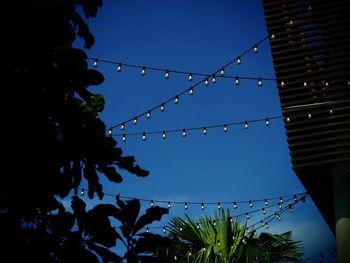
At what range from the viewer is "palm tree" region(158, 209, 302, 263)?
662 centimetres

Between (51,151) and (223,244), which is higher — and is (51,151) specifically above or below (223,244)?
above

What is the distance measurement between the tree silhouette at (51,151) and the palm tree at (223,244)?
5.32 m

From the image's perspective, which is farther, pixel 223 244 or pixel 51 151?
pixel 223 244

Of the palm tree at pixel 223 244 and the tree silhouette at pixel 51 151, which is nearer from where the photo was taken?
the tree silhouette at pixel 51 151

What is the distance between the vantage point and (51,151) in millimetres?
1413

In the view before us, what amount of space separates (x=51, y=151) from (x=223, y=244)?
6.10 meters

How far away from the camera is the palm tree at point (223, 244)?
662 cm

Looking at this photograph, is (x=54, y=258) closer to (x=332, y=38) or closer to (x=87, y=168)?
(x=87, y=168)

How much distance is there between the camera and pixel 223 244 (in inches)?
273

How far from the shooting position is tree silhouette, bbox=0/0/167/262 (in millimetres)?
1321

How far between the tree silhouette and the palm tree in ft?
17.5

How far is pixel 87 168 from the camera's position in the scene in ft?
5.16

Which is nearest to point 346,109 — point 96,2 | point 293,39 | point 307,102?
point 307,102

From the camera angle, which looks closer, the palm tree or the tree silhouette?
the tree silhouette
